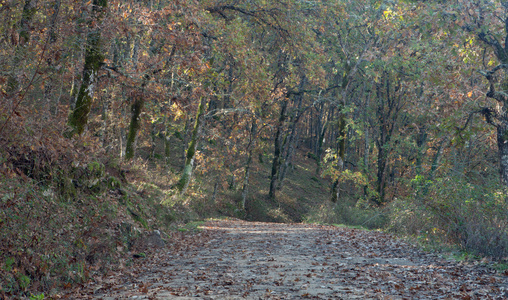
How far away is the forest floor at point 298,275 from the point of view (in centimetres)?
655

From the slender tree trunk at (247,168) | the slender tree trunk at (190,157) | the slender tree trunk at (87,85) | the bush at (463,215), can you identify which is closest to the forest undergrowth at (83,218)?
the bush at (463,215)

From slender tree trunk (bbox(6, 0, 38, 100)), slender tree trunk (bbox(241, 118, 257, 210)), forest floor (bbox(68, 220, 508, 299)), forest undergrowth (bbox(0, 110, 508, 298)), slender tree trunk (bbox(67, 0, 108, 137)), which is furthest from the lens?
slender tree trunk (bbox(241, 118, 257, 210))

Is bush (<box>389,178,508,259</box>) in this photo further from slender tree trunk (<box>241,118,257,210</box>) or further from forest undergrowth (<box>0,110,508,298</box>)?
slender tree trunk (<box>241,118,257,210</box>)

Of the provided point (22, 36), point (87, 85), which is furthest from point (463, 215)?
point (22, 36)

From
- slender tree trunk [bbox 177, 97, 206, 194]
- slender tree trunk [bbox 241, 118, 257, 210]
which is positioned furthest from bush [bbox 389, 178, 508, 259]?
slender tree trunk [bbox 241, 118, 257, 210]

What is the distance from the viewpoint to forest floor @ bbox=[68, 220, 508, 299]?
6555 mm

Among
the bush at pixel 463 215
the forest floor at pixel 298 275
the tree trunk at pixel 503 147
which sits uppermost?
the tree trunk at pixel 503 147

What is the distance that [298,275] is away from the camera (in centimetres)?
791

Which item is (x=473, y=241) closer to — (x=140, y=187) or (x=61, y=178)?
(x=61, y=178)

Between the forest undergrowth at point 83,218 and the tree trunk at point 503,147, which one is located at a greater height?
the tree trunk at point 503,147

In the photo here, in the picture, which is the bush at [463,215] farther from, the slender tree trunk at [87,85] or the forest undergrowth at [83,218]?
the slender tree trunk at [87,85]

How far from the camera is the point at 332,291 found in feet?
21.8

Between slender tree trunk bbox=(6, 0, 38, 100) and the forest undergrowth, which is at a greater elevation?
slender tree trunk bbox=(6, 0, 38, 100)

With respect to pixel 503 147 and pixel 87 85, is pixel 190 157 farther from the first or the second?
pixel 503 147
